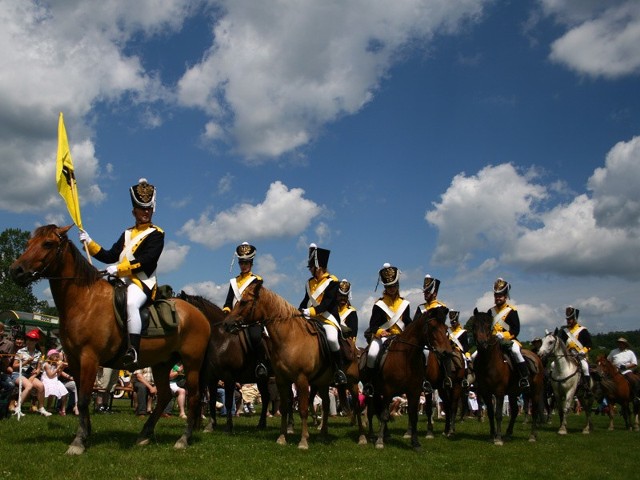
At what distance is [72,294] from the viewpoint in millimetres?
9188

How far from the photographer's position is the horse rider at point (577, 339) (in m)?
19.6

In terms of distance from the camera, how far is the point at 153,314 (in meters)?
10.1

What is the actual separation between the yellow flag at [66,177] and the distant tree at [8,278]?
8343cm

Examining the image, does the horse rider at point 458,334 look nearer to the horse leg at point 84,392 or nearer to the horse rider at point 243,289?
the horse rider at point 243,289

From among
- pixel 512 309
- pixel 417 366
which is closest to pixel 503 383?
pixel 512 309

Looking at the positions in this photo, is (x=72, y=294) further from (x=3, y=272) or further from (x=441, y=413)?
(x=3, y=272)

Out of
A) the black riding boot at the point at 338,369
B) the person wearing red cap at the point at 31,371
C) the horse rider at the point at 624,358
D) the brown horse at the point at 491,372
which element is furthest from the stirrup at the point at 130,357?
the horse rider at the point at 624,358

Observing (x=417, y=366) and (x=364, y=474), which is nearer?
(x=364, y=474)

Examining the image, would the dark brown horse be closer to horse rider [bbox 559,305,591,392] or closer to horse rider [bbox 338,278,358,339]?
horse rider [bbox 338,278,358,339]

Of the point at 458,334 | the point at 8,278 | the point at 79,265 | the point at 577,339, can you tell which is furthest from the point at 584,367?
the point at 8,278

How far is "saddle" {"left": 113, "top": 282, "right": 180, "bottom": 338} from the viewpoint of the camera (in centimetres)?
949

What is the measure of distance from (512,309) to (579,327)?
6.49m

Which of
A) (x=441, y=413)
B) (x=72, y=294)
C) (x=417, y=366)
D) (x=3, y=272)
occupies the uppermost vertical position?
(x=3, y=272)

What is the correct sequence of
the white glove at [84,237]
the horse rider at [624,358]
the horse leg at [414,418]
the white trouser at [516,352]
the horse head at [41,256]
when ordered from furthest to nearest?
the horse rider at [624,358]
the white trouser at [516,352]
the horse leg at [414,418]
the white glove at [84,237]
the horse head at [41,256]
